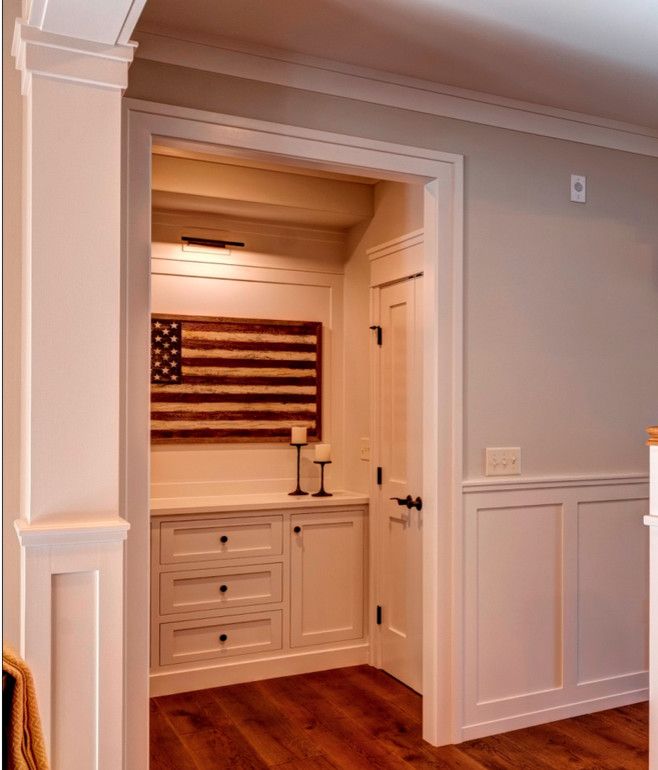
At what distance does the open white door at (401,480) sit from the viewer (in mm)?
3672

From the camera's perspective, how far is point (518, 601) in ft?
10.6

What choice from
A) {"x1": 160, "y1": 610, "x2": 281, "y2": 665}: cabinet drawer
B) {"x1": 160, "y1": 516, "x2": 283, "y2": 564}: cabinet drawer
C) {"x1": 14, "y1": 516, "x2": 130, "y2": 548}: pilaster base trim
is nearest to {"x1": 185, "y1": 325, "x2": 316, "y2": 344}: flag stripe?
{"x1": 160, "y1": 516, "x2": 283, "y2": 564}: cabinet drawer

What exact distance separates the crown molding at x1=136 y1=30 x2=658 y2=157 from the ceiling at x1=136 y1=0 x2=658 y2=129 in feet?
0.11

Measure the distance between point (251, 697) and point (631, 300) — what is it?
2.60 m

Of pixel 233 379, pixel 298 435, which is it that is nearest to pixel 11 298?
pixel 233 379

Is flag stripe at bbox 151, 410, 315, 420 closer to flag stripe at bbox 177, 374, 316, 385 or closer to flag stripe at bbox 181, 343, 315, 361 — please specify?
flag stripe at bbox 177, 374, 316, 385

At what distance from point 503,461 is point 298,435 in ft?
4.22

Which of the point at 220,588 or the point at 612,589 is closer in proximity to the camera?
the point at 612,589

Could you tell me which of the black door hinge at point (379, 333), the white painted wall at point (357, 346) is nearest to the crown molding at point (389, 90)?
the white painted wall at point (357, 346)

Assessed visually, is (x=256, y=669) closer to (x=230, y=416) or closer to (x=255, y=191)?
(x=230, y=416)

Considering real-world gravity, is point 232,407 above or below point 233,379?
below

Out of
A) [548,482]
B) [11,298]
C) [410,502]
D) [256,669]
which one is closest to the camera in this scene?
[11,298]

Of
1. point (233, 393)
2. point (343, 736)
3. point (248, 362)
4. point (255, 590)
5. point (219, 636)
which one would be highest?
point (248, 362)

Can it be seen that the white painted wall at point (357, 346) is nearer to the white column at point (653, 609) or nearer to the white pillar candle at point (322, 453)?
the white pillar candle at point (322, 453)
